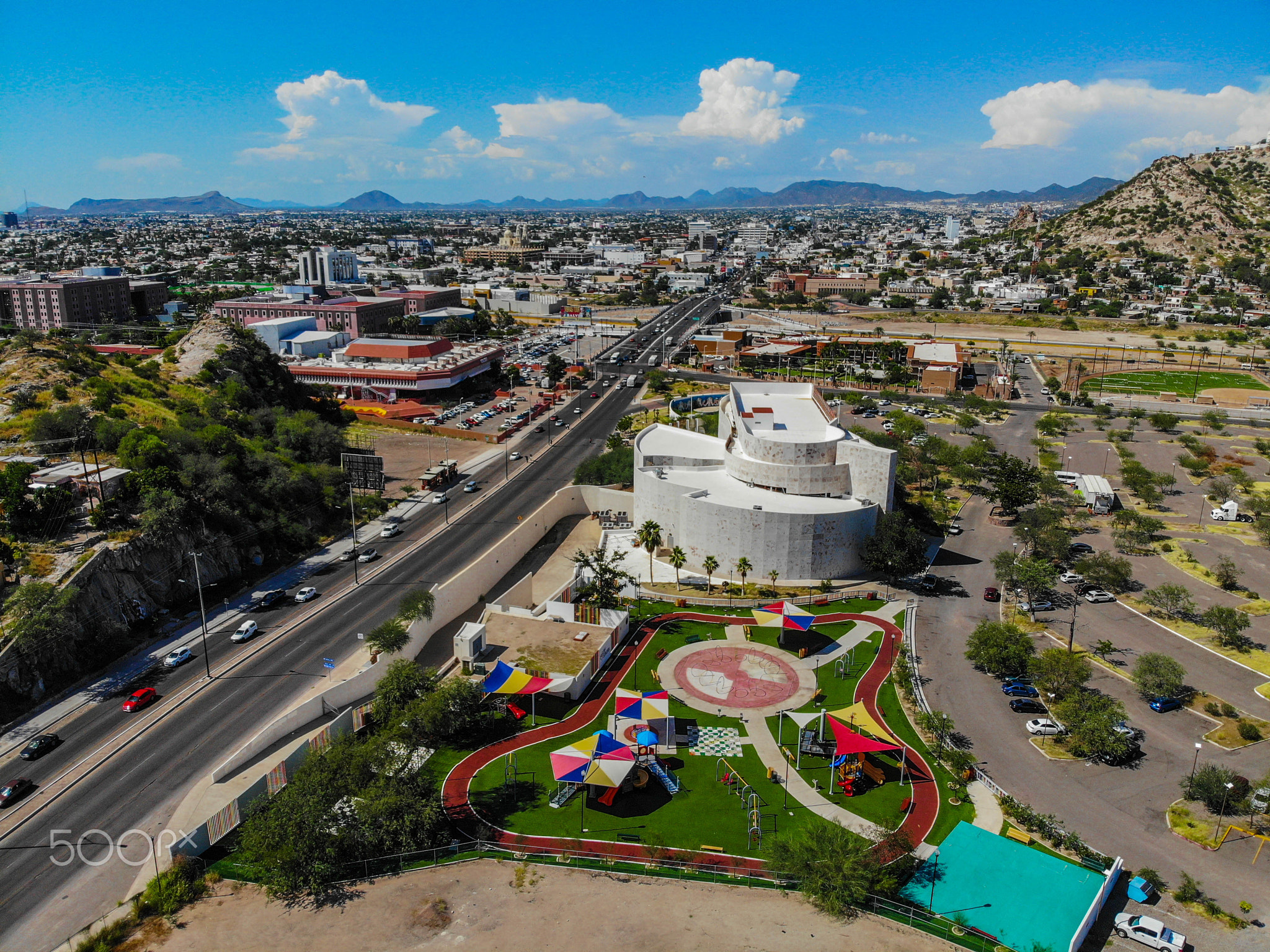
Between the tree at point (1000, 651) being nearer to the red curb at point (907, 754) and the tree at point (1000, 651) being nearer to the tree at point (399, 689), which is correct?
the red curb at point (907, 754)

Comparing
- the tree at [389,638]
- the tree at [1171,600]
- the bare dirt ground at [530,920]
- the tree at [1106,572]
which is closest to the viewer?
the bare dirt ground at [530,920]

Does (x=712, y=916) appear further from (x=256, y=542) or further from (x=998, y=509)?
(x=998, y=509)

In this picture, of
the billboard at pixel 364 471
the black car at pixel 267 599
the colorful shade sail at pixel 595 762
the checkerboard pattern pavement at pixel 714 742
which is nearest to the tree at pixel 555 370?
the billboard at pixel 364 471

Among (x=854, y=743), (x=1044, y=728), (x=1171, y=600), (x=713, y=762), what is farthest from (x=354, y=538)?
(x=1171, y=600)

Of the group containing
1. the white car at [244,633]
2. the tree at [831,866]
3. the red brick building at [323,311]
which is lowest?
the tree at [831,866]

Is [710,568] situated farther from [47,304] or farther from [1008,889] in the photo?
[47,304]

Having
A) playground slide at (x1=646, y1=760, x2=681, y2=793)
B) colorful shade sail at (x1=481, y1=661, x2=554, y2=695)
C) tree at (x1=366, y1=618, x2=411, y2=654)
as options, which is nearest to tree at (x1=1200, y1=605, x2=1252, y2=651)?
playground slide at (x1=646, y1=760, x2=681, y2=793)

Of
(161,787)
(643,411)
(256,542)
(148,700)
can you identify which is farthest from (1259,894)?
(643,411)
